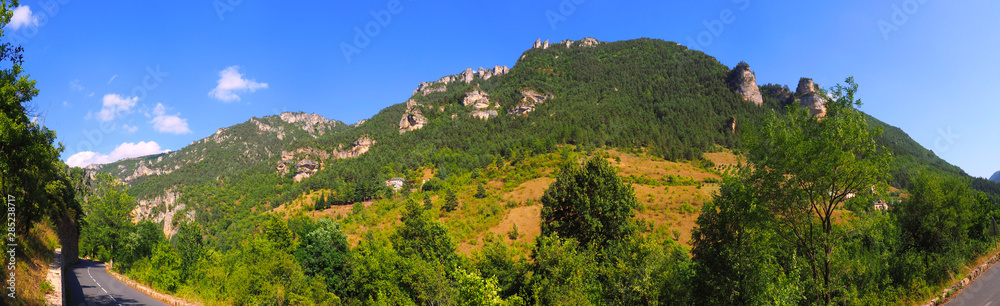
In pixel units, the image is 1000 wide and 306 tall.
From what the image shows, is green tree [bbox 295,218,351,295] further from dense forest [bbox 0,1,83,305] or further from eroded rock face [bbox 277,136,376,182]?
eroded rock face [bbox 277,136,376,182]

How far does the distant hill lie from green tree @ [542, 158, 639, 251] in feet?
172

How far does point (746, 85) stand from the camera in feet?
443

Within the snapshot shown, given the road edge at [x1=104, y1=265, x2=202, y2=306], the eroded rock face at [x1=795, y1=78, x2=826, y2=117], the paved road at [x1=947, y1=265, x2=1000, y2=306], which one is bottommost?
the road edge at [x1=104, y1=265, x2=202, y2=306]

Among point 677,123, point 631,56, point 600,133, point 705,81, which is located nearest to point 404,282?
point 600,133

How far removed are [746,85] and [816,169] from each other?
15126 centimetres

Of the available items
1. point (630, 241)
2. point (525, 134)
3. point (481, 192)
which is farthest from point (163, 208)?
point (630, 241)

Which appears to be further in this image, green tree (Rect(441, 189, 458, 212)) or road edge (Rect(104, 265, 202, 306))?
green tree (Rect(441, 189, 458, 212))

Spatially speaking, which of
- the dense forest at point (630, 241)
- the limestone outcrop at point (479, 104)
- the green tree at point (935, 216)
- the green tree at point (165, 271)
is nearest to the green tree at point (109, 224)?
the dense forest at point (630, 241)

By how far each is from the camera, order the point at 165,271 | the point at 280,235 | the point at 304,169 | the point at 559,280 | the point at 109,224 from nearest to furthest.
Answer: the point at 559,280
the point at 165,271
the point at 280,235
the point at 109,224
the point at 304,169

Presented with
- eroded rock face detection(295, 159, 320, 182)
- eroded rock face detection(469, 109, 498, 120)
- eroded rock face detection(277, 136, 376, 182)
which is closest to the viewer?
eroded rock face detection(469, 109, 498, 120)

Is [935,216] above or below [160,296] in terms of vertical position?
above

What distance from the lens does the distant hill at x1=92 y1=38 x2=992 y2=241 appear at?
9988cm

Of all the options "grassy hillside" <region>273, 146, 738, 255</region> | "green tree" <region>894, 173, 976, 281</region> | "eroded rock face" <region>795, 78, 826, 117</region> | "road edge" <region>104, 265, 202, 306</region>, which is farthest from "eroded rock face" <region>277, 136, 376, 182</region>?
"eroded rock face" <region>795, 78, 826, 117</region>

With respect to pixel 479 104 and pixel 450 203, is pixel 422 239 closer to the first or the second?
pixel 450 203
